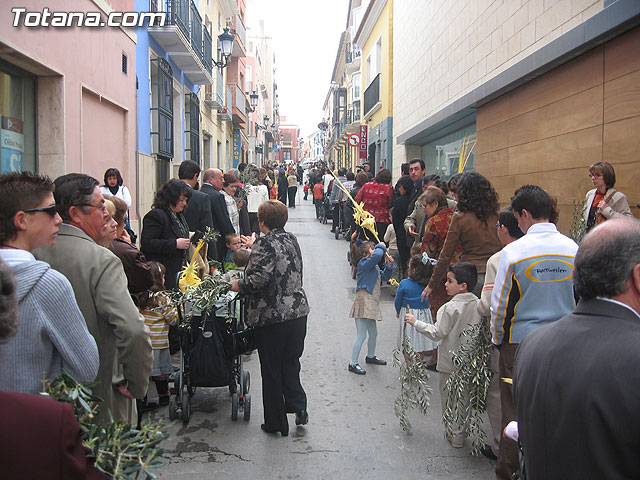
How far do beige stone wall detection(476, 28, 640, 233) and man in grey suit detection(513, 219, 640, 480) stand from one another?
4.57m

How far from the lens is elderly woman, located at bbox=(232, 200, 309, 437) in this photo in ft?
14.4

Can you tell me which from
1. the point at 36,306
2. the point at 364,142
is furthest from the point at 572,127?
the point at 364,142

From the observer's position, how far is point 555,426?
1.77 m

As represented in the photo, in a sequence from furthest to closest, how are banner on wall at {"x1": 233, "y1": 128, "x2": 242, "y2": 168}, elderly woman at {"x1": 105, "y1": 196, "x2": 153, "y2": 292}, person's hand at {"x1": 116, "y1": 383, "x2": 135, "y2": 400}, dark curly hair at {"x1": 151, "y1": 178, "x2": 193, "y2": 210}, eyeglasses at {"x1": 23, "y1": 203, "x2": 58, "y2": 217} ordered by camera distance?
banner on wall at {"x1": 233, "y1": 128, "x2": 242, "y2": 168}
dark curly hair at {"x1": 151, "y1": 178, "x2": 193, "y2": 210}
elderly woman at {"x1": 105, "y1": 196, "x2": 153, "y2": 292}
person's hand at {"x1": 116, "y1": 383, "x2": 135, "y2": 400}
eyeglasses at {"x1": 23, "y1": 203, "x2": 58, "y2": 217}

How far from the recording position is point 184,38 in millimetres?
13891

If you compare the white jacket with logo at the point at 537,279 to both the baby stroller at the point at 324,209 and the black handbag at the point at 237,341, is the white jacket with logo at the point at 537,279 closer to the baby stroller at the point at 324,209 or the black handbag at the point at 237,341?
the black handbag at the point at 237,341

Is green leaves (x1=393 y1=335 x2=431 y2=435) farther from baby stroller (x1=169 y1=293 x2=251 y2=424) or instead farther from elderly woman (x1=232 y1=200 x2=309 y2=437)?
baby stroller (x1=169 y1=293 x2=251 y2=424)

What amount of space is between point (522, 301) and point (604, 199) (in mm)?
3118

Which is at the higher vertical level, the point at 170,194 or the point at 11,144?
the point at 11,144

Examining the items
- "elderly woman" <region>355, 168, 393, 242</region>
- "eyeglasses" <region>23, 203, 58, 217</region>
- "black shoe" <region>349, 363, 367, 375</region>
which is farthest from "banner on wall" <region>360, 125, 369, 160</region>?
"eyeglasses" <region>23, 203, 58, 217</region>

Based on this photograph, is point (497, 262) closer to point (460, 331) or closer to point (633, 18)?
point (460, 331)

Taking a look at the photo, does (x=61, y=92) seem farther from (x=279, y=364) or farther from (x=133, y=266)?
(x=279, y=364)

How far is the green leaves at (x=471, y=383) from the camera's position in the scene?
405cm

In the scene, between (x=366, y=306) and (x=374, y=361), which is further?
(x=374, y=361)
